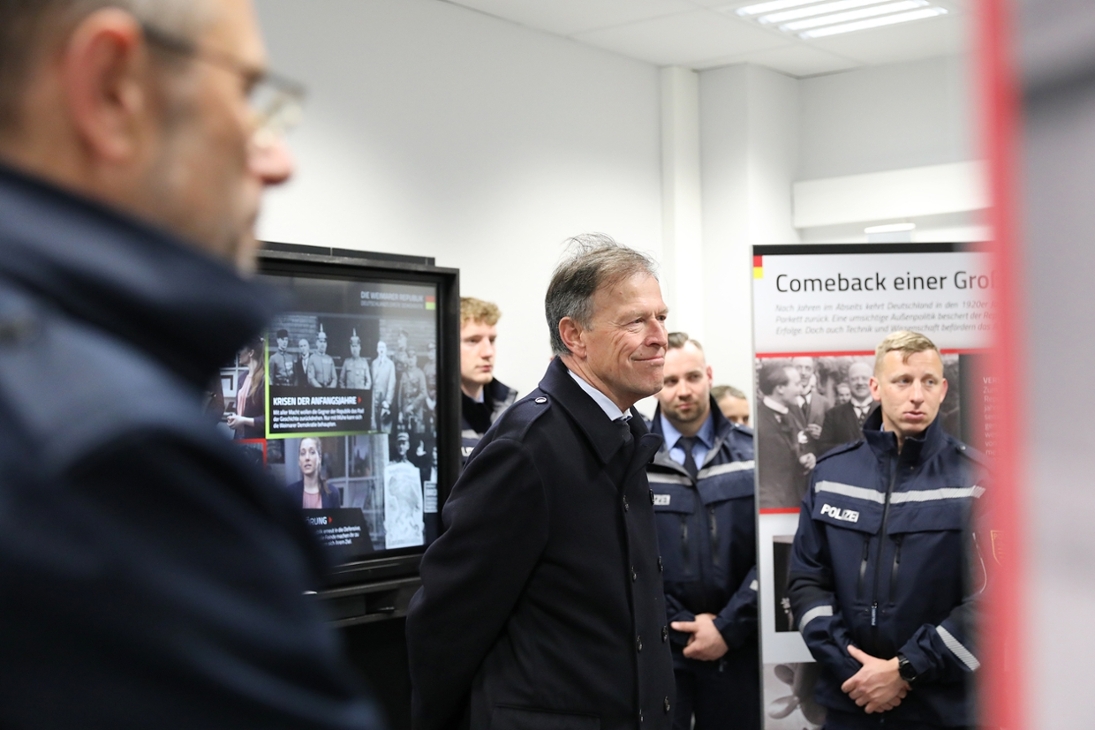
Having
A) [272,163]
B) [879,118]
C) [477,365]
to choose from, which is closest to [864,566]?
[477,365]

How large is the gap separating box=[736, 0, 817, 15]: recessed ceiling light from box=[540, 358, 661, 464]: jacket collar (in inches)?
182

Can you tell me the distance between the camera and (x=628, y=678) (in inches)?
93.2

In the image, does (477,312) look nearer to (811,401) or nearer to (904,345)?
(811,401)

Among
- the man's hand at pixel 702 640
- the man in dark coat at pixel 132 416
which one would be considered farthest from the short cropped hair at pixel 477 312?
the man in dark coat at pixel 132 416

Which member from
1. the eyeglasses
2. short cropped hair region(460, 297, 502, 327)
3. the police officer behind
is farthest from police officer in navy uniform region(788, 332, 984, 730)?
the eyeglasses

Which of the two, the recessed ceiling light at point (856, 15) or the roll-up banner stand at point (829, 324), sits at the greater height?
the recessed ceiling light at point (856, 15)

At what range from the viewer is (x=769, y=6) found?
21.8ft

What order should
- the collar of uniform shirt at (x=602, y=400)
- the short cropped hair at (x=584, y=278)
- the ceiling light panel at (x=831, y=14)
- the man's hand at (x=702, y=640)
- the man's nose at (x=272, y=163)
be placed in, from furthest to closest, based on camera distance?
the ceiling light panel at (x=831, y=14), the man's hand at (x=702, y=640), the short cropped hair at (x=584, y=278), the collar of uniform shirt at (x=602, y=400), the man's nose at (x=272, y=163)

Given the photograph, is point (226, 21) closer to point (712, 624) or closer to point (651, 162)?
point (712, 624)

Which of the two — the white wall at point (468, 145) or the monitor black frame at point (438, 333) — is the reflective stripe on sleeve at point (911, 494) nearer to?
the monitor black frame at point (438, 333)

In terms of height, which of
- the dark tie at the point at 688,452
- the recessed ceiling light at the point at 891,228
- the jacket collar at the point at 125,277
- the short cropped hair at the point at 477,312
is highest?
the recessed ceiling light at the point at 891,228

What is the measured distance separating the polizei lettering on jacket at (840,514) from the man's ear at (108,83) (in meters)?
3.23

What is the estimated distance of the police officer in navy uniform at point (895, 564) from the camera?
334 centimetres

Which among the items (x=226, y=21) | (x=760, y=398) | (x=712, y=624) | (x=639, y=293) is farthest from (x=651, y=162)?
(x=226, y=21)
